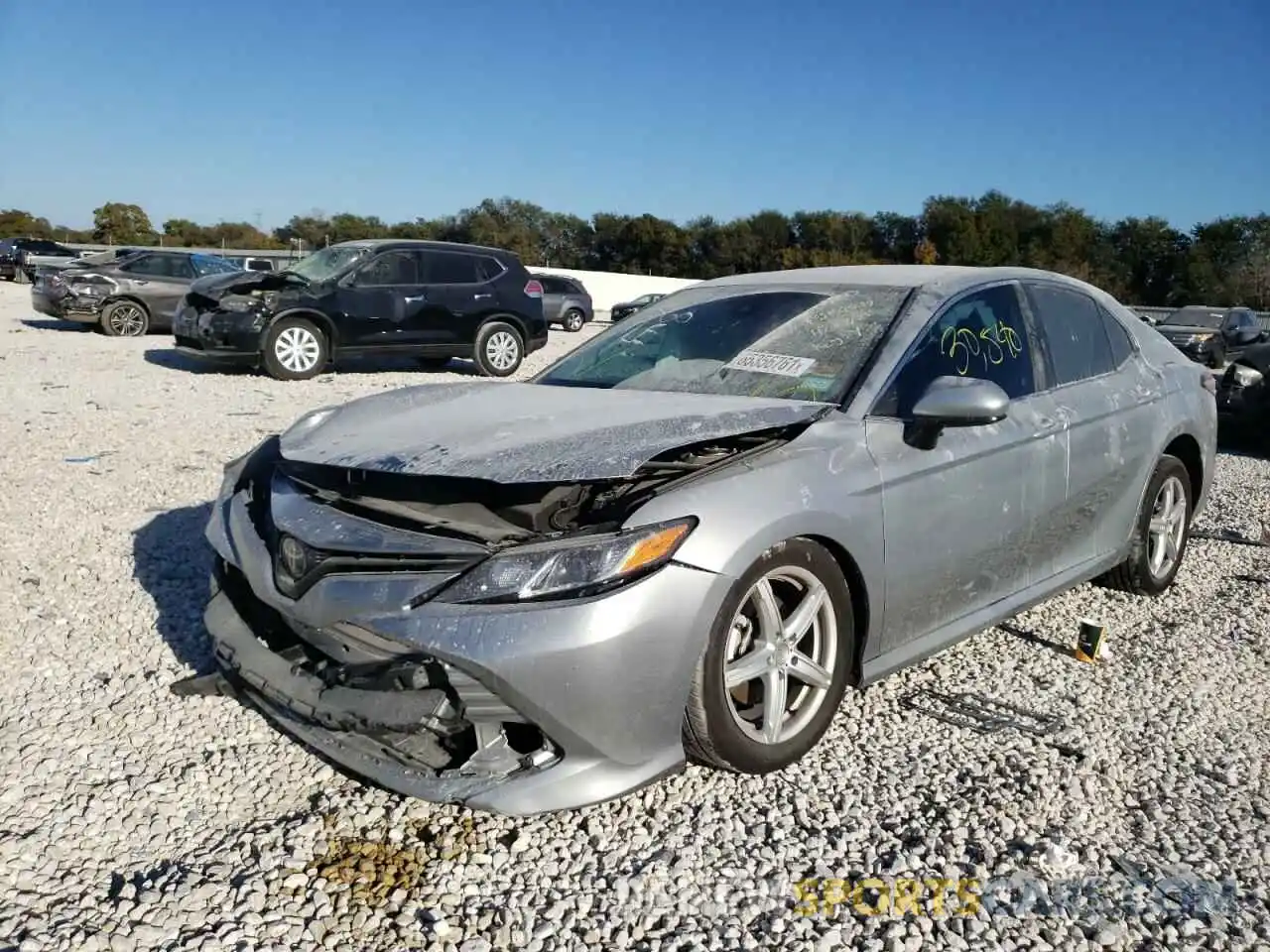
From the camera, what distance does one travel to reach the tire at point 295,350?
12.1m

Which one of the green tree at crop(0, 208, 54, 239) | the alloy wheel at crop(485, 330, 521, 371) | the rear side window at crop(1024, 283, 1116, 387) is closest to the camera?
the rear side window at crop(1024, 283, 1116, 387)

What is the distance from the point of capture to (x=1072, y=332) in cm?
439

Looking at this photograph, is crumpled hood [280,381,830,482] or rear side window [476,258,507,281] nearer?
crumpled hood [280,381,830,482]

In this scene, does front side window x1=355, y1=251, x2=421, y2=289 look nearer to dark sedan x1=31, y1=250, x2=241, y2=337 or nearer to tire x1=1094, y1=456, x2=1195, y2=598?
dark sedan x1=31, y1=250, x2=241, y2=337

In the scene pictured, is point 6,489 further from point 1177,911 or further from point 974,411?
point 1177,911

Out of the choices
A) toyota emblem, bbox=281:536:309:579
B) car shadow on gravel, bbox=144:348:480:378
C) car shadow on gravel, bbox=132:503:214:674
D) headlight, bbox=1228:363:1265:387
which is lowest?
car shadow on gravel, bbox=132:503:214:674

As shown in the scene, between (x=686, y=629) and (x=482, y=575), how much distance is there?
20.9 inches

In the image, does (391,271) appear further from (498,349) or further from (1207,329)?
(1207,329)

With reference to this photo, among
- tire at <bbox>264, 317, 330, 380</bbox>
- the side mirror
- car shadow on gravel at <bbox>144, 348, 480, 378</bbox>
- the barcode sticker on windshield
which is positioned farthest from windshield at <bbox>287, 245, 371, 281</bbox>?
the side mirror

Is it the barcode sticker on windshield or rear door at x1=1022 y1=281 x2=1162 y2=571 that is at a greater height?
the barcode sticker on windshield

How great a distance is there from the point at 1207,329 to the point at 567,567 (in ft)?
77.2

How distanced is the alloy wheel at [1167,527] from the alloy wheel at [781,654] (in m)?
2.40

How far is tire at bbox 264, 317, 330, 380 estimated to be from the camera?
476 inches

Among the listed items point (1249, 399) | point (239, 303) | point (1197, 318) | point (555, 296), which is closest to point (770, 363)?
point (1249, 399)
